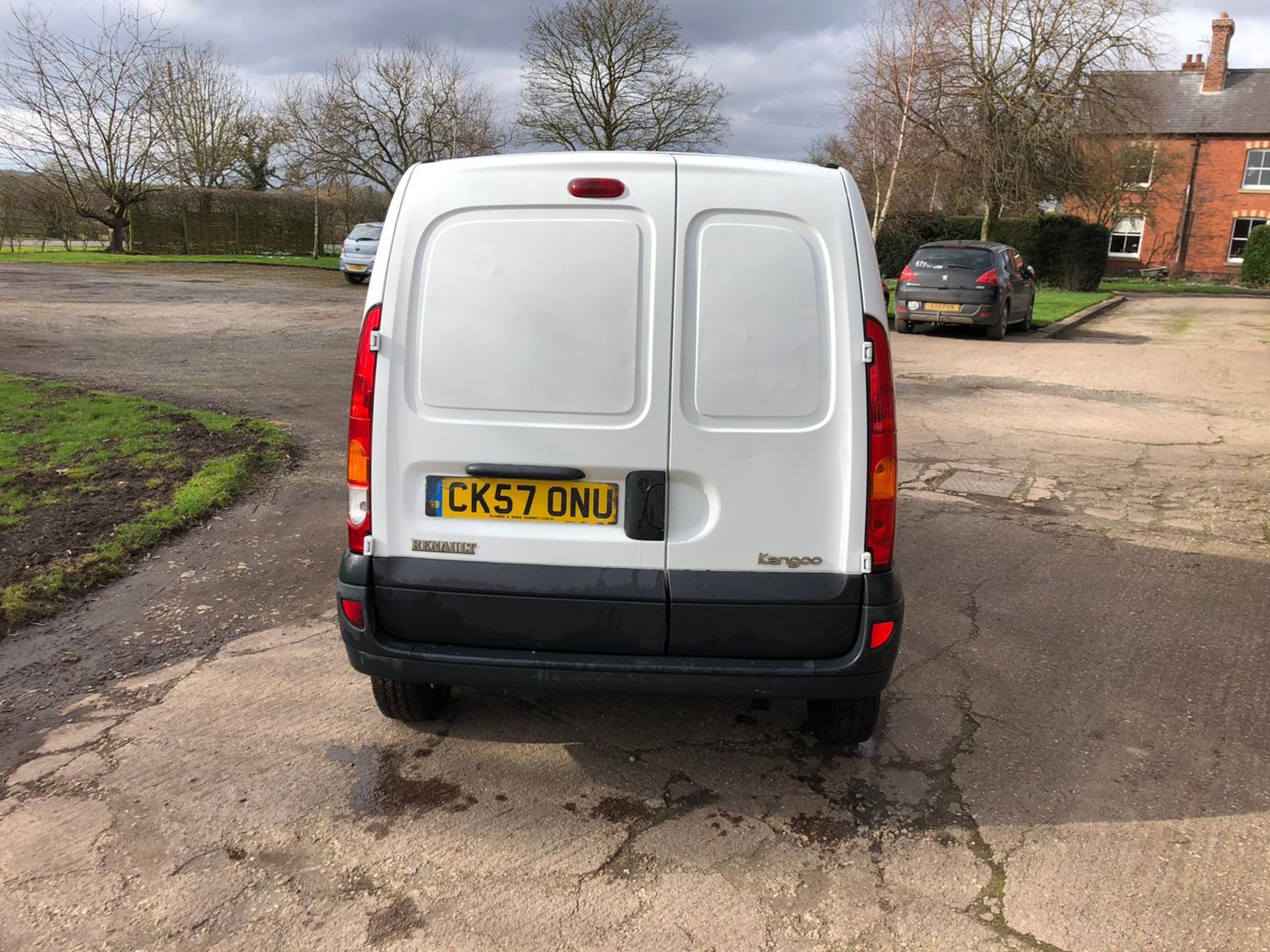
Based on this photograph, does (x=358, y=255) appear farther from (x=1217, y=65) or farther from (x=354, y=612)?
(x=1217, y=65)

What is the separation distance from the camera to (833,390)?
9.86 ft

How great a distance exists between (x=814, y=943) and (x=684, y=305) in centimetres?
183

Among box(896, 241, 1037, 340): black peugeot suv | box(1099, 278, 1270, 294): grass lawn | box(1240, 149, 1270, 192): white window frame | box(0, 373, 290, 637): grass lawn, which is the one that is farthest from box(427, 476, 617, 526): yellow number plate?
box(1240, 149, 1270, 192): white window frame

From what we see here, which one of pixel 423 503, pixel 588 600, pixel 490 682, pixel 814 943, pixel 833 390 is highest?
pixel 833 390

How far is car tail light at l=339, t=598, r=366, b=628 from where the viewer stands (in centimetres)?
317

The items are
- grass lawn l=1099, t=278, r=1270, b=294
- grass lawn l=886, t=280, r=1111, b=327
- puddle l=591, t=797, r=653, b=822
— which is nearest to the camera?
puddle l=591, t=797, r=653, b=822

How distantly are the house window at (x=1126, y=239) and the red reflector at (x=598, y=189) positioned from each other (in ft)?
161

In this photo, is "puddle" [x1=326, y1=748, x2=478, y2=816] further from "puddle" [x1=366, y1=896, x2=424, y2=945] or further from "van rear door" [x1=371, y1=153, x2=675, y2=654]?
"van rear door" [x1=371, y1=153, x2=675, y2=654]

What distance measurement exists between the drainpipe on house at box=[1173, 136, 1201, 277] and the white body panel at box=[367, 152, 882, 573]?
1953 inches

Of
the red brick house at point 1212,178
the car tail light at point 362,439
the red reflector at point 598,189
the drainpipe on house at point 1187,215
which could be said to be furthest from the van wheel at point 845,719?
the drainpipe on house at point 1187,215

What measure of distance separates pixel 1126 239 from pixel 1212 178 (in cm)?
422

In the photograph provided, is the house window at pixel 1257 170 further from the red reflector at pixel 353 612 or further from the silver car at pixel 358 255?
the red reflector at pixel 353 612

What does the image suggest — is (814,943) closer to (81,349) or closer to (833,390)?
(833,390)

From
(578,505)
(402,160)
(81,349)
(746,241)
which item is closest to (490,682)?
(578,505)
